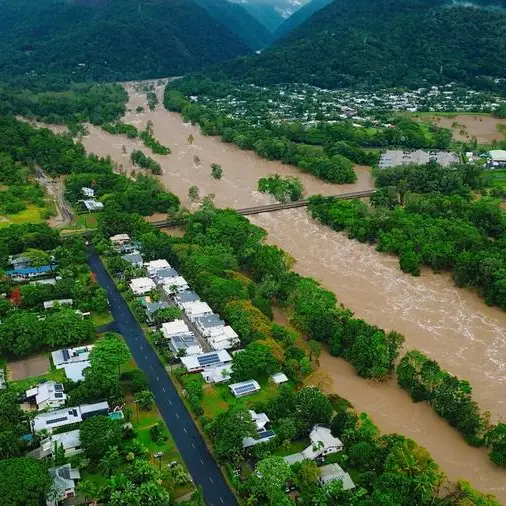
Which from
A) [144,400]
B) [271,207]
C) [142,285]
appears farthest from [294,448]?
[271,207]

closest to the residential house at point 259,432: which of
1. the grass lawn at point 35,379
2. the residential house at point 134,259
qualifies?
the grass lawn at point 35,379

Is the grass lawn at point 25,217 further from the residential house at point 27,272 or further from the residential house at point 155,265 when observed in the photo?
the residential house at point 155,265

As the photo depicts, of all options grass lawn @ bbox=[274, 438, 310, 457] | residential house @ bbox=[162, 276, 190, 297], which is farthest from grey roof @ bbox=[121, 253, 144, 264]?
grass lawn @ bbox=[274, 438, 310, 457]

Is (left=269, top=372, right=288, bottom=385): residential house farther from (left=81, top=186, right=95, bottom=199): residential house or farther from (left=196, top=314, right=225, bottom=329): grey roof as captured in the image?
(left=81, top=186, right=95, bottom=199): residential house

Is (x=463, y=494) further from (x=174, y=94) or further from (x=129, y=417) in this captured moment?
(x=174, y=94)

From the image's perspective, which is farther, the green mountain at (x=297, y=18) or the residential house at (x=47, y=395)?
the green mountain at (x=297, y=18)

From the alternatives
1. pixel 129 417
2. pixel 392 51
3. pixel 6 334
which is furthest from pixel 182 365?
pixel 392 51
